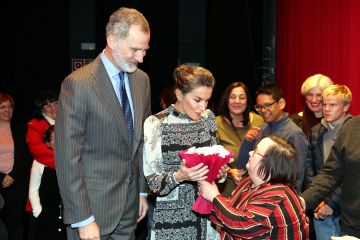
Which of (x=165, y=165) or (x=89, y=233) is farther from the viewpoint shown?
(x=165, y=165)

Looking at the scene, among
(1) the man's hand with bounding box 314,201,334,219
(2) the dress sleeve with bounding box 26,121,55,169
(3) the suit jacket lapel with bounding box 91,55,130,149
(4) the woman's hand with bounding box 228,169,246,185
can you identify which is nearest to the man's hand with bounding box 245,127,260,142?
(4) the woman's hand with bounding box 228,169,246,185

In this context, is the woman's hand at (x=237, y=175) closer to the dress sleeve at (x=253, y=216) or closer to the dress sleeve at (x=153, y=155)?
the dress sleeve at (x=153, y=155)

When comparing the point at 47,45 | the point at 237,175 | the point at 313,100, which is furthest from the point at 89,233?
the point at 47,45

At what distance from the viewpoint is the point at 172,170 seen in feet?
8.21

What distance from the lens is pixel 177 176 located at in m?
2.31

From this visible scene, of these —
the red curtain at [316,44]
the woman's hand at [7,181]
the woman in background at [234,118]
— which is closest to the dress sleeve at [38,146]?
the woman's hand at [7,181]

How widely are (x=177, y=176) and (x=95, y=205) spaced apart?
506 mm

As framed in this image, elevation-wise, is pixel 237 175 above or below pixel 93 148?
below

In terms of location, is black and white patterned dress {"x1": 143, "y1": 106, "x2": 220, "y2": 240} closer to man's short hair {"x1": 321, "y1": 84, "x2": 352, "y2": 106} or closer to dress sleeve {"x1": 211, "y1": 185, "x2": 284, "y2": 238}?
dress sleeve {"x1": 211, "y1": 185, "x2": 284, "y2": 238}

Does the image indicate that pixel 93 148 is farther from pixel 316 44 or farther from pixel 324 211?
pixel 316 44

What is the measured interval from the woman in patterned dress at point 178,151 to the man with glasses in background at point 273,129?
2.46ft

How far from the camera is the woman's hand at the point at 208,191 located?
7.19 ft

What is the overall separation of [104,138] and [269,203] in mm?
957

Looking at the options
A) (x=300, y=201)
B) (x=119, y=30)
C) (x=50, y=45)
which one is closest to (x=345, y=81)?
(x=300, y=201)
